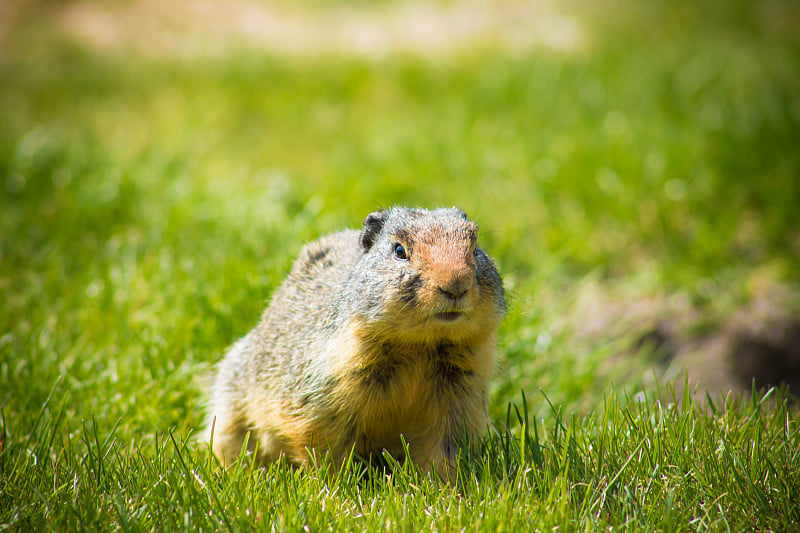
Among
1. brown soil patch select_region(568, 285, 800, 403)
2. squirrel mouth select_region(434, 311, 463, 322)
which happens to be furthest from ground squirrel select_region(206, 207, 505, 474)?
brown soil patch select_region(568, 285, 800, 403)

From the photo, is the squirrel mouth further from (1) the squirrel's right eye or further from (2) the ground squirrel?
(1) the squirrel's right eye

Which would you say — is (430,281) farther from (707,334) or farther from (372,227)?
(707,334)

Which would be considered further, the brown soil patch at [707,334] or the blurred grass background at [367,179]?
the brown soil patch at [707,334]

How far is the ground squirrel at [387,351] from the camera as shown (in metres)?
2.86

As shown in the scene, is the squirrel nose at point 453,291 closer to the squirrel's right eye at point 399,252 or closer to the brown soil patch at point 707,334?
the squirrel's right eye at point 399,252

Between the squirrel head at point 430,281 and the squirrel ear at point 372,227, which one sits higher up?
the squirrel ear at point 372,227

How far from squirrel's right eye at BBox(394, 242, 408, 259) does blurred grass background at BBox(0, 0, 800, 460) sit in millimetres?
1482

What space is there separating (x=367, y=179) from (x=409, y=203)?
19.4 inches

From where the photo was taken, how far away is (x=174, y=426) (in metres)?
3.73

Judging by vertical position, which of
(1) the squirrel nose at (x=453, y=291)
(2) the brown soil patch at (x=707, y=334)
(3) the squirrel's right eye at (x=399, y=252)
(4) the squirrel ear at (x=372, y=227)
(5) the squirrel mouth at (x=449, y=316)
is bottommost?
(2) the brown soil patch at (x=707, y=334)

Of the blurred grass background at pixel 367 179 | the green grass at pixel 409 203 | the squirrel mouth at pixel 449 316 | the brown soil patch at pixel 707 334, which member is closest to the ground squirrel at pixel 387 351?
the squirrel mouth at pixel 449 316

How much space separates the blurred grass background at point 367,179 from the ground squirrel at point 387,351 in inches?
31.6

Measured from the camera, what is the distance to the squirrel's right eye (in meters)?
2.99

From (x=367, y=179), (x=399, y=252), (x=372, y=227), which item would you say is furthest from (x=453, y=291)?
(x=367, y=179)
